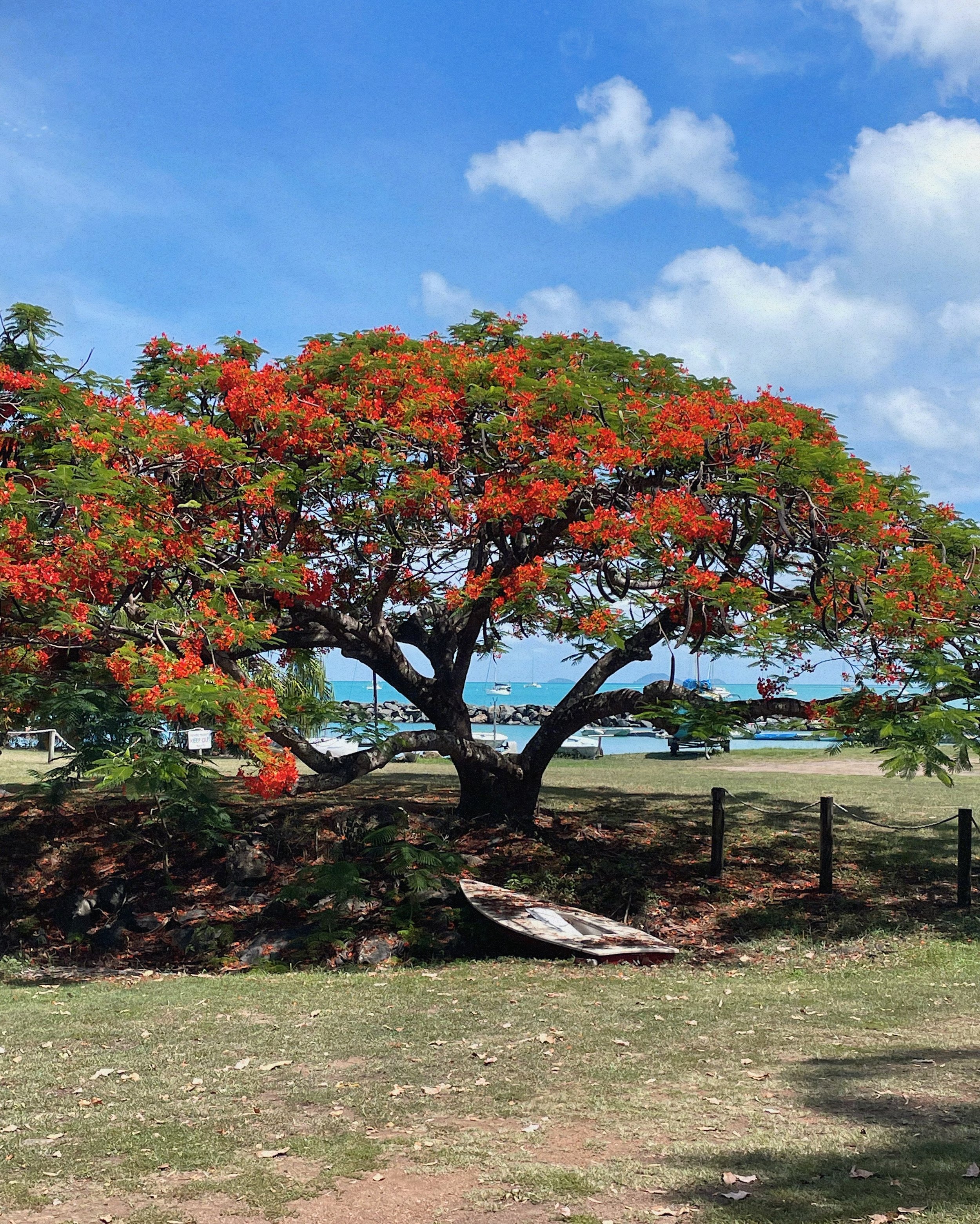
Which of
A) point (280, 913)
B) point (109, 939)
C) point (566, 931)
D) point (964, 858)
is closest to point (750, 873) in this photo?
point (964, 858)

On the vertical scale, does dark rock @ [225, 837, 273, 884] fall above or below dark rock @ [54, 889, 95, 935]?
above

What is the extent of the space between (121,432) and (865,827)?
12471 millimetres

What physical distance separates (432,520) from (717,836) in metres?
6.01

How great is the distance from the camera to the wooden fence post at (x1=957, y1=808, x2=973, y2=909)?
1360cm

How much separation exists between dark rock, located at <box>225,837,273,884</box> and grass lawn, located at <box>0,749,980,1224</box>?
352 cm

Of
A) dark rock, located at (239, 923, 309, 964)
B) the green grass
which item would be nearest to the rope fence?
the green grass

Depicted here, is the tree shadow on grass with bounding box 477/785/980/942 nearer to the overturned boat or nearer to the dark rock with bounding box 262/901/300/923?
the overturned boat

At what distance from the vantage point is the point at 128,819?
57.0 ft

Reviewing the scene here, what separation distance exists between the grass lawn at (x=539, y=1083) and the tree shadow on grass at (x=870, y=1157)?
17 mm

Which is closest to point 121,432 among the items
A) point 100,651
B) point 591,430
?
point 100,651

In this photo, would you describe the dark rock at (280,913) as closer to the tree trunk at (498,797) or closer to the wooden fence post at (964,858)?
the tree trunk at (498,797)

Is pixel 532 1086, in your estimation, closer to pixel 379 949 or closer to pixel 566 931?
pixel 566 931

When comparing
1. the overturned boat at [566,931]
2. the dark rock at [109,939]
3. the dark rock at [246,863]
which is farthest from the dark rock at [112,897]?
the overturned boat at [566,931]

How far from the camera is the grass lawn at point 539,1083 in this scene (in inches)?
199
